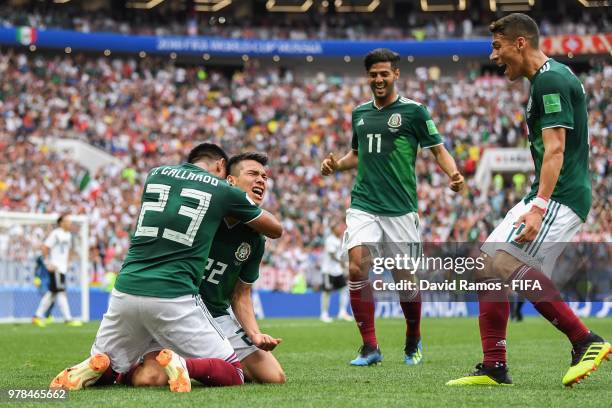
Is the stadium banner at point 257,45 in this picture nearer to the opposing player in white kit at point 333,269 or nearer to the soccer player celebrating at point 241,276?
the opposing player in white kit at point 333,269

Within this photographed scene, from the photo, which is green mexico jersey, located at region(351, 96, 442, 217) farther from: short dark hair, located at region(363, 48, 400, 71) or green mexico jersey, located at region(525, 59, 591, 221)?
green mexico jersey, located at region(525, 59, 591, 221)

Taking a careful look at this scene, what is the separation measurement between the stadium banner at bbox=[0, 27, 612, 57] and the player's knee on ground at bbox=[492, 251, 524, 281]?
38.4 m

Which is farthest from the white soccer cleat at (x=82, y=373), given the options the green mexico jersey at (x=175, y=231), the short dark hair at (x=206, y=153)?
the short dark hair at (x=206, y=153)

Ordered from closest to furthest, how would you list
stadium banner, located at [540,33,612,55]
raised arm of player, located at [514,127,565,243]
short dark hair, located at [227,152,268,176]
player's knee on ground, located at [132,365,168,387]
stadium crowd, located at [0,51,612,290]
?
raised arm of player, located at [514,127,565,243] → player's knee on ground, located at [132,365,168,387] → short dark hair, located at [227,152,268,176] → stadium crowd, located at [0,51,612,290] → stadium banner, located at [540,33,612,55]

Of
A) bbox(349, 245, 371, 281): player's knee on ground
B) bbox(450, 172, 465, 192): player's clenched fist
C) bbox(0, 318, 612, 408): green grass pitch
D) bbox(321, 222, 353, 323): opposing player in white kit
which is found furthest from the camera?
bbox(321, 222, 353, 323): opposing player in white kit

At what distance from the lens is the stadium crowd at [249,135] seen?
92.2 feet

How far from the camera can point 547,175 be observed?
5902 millimetres

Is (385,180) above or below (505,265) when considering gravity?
above

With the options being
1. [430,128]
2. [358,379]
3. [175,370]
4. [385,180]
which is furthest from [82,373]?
[430,128]

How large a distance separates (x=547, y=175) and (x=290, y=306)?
18.8 m

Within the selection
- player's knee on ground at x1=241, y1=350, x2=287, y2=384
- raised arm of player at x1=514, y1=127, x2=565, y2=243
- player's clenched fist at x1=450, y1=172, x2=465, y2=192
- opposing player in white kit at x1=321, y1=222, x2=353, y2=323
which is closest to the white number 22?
player's knee on ground at x1=241, y1=350, x2=287, y2=384

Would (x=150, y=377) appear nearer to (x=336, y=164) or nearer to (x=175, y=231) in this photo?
(x=175, y=231)

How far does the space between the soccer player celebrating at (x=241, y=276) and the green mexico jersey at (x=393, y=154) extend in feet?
7.51

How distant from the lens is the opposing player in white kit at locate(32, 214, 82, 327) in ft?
61.9
